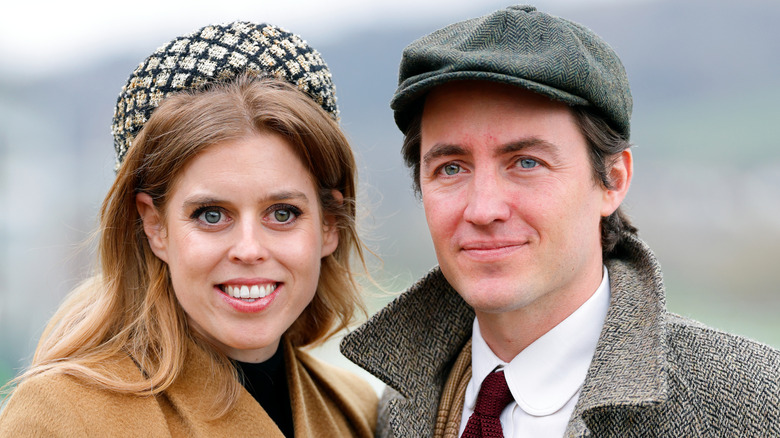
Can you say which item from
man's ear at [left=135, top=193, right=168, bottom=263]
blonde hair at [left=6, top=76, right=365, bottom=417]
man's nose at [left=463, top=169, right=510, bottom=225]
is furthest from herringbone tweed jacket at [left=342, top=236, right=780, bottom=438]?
man's ear at [left=135, top=193, right=168, bottom=263]

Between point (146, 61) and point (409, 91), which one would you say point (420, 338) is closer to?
point (409, 91)

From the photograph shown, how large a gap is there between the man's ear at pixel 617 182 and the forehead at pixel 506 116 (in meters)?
0.24

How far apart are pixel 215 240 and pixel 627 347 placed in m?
1.34

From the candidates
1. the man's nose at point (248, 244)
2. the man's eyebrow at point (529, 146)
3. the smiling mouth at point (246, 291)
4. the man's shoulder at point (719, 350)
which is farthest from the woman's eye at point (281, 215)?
the man's shoulder at point (719, 350)

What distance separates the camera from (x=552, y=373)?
7.84 ft

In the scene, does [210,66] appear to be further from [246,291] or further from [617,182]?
[617,182]

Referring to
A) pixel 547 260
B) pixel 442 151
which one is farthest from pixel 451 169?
pixel 547 260

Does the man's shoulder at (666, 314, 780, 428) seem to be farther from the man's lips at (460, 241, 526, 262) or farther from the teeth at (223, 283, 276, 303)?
the teeth at (223, 283, 276, 303)

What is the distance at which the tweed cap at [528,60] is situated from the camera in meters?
2.24

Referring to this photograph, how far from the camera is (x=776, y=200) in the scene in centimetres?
531

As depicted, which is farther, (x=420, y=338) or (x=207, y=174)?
(x=420, y=338)

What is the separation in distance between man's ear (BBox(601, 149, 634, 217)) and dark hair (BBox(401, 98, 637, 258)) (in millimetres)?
24

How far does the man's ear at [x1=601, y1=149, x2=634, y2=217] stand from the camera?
8.34 feet

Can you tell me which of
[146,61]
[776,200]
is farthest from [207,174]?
[776,200]
